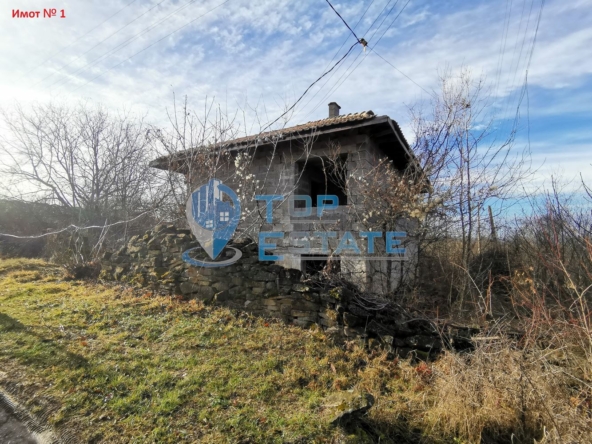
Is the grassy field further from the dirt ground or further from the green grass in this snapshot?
the dirt ground

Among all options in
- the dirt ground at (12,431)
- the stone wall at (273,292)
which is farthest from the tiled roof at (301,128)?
the dirt ground at (12,431)

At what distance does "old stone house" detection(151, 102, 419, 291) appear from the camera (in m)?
6.56

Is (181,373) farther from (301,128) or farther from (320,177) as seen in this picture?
(320,177)

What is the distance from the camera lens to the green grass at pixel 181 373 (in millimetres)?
2635

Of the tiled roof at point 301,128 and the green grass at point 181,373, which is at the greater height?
the tiled roof at point 301,128

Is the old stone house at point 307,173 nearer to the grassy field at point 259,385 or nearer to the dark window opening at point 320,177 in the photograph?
the dark window opening at point 320,177

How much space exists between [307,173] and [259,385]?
607 cm

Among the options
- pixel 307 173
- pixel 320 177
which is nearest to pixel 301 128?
pixel 307 173

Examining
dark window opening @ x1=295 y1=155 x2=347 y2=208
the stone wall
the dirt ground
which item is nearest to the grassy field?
the dirt ground

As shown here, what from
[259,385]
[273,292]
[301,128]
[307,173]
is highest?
[301,128]

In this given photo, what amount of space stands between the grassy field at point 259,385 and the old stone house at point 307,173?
107 inches

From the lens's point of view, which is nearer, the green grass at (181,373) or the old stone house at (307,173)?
the green grass at (181,373)

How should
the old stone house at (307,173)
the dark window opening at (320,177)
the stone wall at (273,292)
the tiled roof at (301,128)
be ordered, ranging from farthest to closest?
the dark window opening at (320,177) → the old stone house at (307,173) → the tiled roof at (301,128) → the stone wall at (273,292)

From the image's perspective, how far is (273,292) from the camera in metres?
4.89
